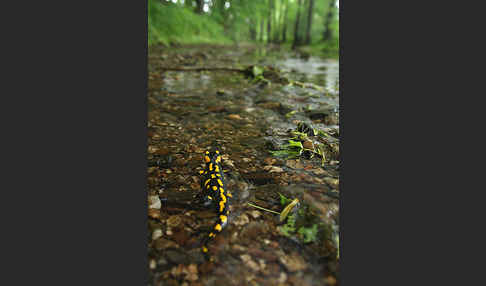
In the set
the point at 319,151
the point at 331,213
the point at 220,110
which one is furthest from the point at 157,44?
the point at 331,213

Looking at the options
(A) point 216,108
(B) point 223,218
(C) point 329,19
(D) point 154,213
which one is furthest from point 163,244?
(C) point 329,19

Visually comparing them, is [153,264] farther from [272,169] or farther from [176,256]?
[272,169]

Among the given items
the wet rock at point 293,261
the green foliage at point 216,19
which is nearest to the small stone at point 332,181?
the wet rock at point 293,261

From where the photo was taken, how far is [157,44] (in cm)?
1459

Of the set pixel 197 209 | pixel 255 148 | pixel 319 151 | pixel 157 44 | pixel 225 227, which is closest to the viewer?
pixel 225 227

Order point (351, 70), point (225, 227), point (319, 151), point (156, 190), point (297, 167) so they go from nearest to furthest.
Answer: point (351, 70) → point (225, 227) → point (156, 190) → point (297, 167) → point (319, 151)

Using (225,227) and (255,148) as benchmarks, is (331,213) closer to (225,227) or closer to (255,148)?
(225,227)

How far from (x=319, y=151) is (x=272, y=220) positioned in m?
1.34

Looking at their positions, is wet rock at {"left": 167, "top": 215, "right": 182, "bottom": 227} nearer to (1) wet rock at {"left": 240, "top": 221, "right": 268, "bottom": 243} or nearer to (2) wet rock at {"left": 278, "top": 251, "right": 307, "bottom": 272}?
(1) wet rock at {"left": 240, "top": 221, "right": 268, "bottom": 243}

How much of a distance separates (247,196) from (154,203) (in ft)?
2.82

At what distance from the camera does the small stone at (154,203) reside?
219cm

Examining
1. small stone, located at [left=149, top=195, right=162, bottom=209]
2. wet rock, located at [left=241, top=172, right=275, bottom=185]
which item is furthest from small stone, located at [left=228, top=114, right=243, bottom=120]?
small stone, located at [left=149, top=195, right=162, bottom=209]

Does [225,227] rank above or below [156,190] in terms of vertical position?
below

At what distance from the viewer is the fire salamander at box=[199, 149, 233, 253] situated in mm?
2018
